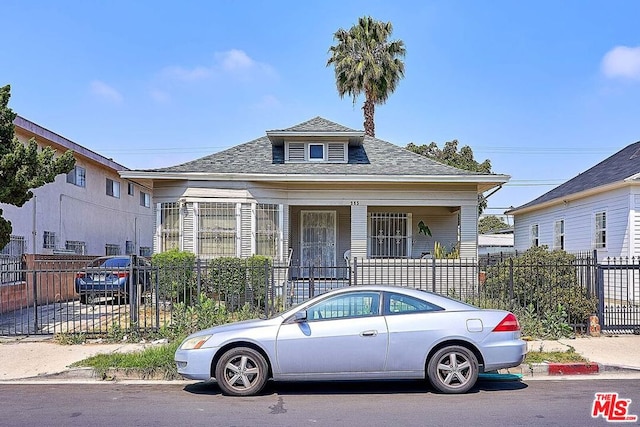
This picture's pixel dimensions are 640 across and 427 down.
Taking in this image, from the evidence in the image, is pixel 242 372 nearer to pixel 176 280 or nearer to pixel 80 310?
pixel 80 310

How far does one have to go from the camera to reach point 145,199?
Answer: 1201 inches

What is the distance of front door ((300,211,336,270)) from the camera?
1981 cm

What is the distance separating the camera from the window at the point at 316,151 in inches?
768

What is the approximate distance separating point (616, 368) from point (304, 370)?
499 cm

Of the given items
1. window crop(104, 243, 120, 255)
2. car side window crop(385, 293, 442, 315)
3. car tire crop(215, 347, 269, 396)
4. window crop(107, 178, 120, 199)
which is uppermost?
window crop(107, 178, 120, 199)

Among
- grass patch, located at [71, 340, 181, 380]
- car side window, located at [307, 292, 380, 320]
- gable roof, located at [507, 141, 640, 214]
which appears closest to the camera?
car side window, located at [307, 292, 380, 320]

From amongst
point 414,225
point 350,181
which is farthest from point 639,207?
point 350,181

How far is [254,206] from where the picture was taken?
17.8 meters

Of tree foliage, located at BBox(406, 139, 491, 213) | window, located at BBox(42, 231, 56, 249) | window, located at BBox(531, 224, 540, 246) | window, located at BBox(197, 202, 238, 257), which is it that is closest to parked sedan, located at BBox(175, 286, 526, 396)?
window, located at BBox(197, 202, 238, 257)

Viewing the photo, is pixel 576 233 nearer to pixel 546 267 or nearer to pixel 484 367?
pixel 546 267

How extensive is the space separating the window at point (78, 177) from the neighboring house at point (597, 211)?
58.5 feet

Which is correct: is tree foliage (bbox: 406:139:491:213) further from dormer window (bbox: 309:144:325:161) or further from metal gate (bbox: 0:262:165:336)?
metal gate (bbox: 0:262:165:336)

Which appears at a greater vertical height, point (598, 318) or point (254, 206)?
point (254, 206)

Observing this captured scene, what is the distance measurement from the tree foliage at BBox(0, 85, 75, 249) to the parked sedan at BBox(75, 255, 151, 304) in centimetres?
207
